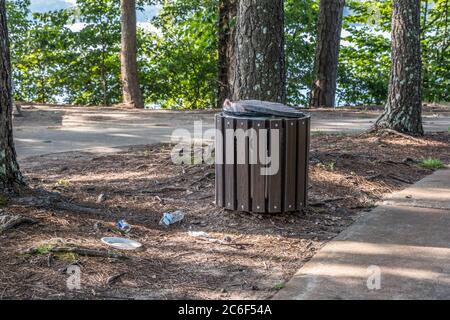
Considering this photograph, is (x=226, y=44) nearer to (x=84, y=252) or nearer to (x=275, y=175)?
(x=275, y=175)

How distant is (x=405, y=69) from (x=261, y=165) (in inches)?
203

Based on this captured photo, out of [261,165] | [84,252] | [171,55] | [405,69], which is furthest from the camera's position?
[171,55]

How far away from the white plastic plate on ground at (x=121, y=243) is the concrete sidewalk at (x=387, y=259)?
1.42 meters

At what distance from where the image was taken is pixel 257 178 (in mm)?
5820

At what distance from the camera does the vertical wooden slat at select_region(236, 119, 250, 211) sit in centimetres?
581

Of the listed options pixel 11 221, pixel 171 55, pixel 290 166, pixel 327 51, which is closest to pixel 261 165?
pixel 290 166

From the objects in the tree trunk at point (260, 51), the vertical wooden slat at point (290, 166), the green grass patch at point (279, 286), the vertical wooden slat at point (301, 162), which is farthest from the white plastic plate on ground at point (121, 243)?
the tree trunk at point (260, 51)

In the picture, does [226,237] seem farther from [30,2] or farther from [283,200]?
[30,2]

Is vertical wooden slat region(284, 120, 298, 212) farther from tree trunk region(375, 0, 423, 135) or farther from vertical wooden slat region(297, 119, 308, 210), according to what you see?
tree trunk region(375, 0, 423, 135)

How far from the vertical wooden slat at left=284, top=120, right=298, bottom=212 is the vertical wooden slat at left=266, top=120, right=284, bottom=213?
2.5 inches

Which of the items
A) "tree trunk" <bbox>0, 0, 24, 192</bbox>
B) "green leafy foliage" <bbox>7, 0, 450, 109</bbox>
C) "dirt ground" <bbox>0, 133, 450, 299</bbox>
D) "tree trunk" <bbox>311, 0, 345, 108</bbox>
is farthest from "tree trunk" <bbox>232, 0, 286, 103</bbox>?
"green leafy foliage" <bbox>7, 0, 450, 109</bbox>

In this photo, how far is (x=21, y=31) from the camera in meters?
21.2

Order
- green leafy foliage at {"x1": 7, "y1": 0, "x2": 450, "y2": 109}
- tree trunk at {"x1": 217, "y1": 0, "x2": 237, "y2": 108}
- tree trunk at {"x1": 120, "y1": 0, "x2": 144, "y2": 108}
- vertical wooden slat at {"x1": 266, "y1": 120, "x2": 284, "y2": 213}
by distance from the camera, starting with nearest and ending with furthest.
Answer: vertical wooden slat at {"x1": 266, "y1": 120, "x2": 284, "y2": 213} < tree trunk at {"x1": 217, "y1": 0, "x2": 237, "y2": 108} < tree trunk at {"x1": 120, "y1": 0, "x2": 144, "y2": 108} < green leafy foliage at {"x1": 7, "y1": 0, "x2": 450, "y2": 109}
